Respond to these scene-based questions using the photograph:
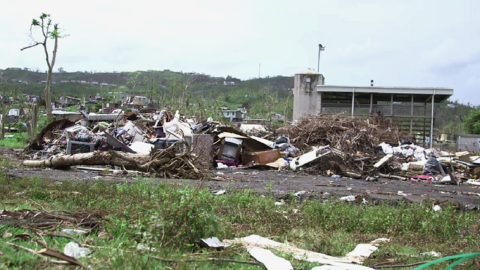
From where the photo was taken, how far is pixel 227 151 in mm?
13820

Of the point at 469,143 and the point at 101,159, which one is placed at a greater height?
the point at 469,143

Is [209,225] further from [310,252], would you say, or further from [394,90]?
[394,90]

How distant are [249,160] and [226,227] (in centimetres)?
929

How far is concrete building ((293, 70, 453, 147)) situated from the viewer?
2470 centimetres

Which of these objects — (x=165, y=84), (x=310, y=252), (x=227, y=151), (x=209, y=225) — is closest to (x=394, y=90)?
(x=227, y=151)

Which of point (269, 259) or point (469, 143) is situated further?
point (469, 143)

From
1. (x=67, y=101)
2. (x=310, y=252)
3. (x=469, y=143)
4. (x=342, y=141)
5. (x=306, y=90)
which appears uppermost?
(x=306, y=90)

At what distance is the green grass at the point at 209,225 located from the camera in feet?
11.3

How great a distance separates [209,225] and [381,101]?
24.5 meters

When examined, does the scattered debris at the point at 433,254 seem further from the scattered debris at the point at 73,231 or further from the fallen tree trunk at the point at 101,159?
the fallen tree trunk at the point at 101,159

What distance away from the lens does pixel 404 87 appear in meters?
24.5

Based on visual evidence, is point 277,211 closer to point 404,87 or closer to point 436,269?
point 436,269

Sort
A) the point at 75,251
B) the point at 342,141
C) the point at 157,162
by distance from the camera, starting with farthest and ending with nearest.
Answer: the point at 342,141, the point at 157,162, the point at 75,251

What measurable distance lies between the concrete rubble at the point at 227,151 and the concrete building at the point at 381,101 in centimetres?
745
